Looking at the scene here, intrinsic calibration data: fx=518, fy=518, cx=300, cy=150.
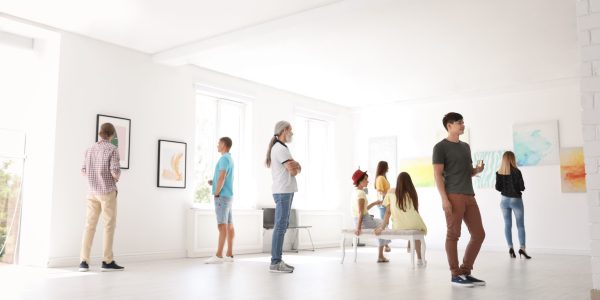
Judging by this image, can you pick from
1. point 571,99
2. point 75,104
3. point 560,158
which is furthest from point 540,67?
point 75,104

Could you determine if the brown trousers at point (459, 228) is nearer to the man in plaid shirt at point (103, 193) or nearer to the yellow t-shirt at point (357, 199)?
the yellow t-shirt at point (357, 199)

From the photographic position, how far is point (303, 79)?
8.62 m

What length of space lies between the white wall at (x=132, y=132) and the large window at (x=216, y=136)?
34 cm

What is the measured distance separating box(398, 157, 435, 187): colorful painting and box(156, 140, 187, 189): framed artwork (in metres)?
4.61

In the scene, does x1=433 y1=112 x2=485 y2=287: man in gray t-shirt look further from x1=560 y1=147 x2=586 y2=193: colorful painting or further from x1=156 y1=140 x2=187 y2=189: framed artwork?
x1=560 y1=147 x2=586 y2=193: colorful painting

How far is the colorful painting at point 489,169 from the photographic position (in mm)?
9023

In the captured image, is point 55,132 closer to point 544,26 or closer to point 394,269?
point 394,269

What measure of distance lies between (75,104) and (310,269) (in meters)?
3.43

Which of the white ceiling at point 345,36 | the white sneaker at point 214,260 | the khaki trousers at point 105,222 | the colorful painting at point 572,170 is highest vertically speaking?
the white ceiling at point 345,36

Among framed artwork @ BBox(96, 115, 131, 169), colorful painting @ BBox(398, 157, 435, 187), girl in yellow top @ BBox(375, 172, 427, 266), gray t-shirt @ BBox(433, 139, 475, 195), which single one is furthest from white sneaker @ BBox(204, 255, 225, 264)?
colorful painting @ BBox(398, 157, 435, 187)

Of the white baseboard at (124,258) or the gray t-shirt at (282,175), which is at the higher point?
the gray t-shirt at (282,175)

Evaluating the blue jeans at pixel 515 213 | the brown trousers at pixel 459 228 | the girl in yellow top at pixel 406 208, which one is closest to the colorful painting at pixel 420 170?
the blue jeans at pixel 515 213

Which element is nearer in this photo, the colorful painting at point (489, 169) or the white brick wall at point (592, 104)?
the white brick wall at point (592, 104)

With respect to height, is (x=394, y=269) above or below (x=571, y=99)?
below
